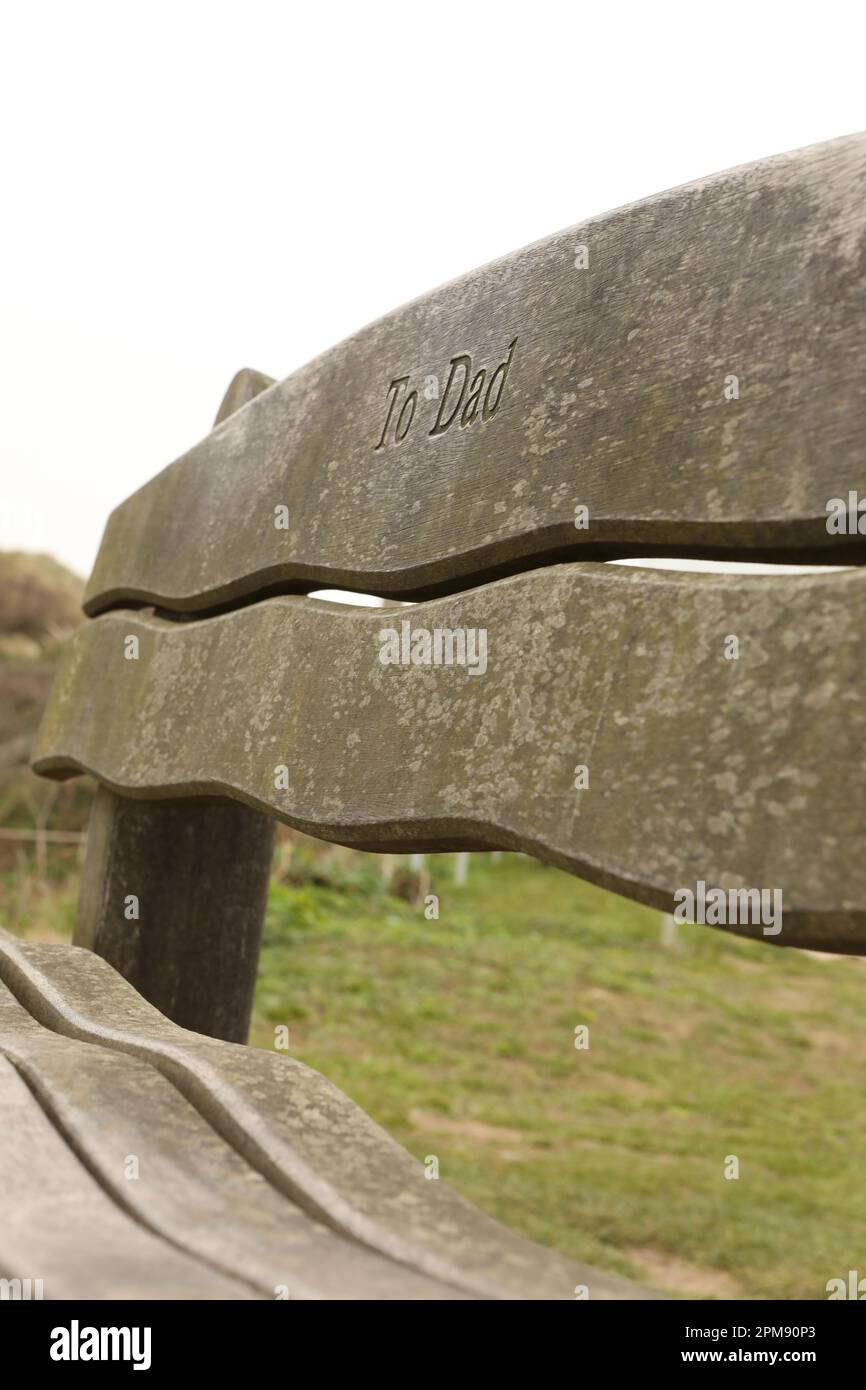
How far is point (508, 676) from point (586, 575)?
0.11 m

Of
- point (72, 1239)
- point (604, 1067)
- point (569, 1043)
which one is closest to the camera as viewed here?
point (72, 1239)

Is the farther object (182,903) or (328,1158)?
(182,903)

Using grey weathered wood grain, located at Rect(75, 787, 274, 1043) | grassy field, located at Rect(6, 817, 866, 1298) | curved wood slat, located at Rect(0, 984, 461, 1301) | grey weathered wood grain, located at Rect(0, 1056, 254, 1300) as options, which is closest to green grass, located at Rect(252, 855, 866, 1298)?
grassy field, located at Rect(6, 817, 866, 1298)

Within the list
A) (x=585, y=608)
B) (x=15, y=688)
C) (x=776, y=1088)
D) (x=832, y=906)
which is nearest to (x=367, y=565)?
(x=585, y=608)

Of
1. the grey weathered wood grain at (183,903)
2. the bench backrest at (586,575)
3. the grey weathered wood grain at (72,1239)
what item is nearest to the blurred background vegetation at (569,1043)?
the grey weathered wood grain at (183,903)

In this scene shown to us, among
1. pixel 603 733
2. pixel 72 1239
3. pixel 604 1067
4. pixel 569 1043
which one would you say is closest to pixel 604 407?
pixel 603 733

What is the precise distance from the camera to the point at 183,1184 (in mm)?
785

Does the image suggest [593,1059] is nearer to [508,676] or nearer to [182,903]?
[182,903]

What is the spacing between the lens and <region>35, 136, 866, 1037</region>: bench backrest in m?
0.78

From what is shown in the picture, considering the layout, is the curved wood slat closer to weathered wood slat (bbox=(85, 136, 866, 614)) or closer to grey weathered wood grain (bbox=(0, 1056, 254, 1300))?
grey weathered wood grain (bbox=(0, 1056, 254, 1300))

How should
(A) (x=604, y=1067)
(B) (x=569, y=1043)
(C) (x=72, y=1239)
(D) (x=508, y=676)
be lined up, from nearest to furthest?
(C) (x=72, y=1239) → (D) (x=508, y=676) → (A) (x=604, y=1067) → (B) (x=569, y=1043)

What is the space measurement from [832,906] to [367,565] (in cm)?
67

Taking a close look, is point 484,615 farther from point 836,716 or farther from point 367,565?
point 836,716

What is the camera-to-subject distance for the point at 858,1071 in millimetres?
6539
